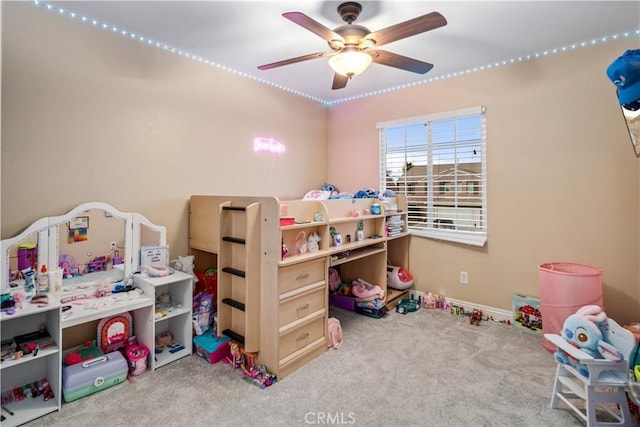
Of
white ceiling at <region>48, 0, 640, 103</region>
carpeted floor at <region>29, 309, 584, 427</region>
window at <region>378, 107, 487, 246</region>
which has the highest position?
white ceiling at <region>48, 0, 640, 103</region>

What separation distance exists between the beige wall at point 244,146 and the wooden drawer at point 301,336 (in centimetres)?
135

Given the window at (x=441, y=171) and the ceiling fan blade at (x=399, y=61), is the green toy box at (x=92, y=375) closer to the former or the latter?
the ceiling fan blade at (x=399, y=61)

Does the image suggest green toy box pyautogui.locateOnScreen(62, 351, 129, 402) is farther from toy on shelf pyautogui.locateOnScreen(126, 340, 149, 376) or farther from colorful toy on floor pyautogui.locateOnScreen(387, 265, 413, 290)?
colorful toy on floor pyautogui.locateOnScreen(387, 265, 413, 290)

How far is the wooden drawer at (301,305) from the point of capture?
220cm

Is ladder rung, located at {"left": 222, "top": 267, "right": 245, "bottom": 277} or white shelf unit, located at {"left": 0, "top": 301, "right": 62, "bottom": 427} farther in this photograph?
ladder rung, located at {"left": 222, "top": 267, "right": 245, "bottom": 277}

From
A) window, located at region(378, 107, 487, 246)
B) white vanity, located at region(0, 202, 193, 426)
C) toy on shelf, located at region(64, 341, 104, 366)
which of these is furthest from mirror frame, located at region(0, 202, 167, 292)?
window, located at region(378, 107, 487, 246)

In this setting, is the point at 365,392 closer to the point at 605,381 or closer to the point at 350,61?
the point at 605,381

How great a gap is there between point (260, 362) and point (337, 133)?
3.06 meters

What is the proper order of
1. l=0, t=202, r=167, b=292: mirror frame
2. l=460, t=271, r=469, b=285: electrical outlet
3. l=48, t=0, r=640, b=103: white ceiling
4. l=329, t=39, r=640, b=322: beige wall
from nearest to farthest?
l=0, t=202, r=167, b=292: mirror frame → l=48, t=0, r=640, b=103: white ceiling → l=329, t=39, r=640, b=322: beige wall → l=460, t=271, r=469, b=285: electrical outlet

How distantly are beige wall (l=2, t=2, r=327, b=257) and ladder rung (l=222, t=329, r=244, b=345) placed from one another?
2.88 ft

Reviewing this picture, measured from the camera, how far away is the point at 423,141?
360cm

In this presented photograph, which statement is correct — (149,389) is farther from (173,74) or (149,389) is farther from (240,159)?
(173,74)

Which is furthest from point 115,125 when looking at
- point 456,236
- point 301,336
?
point 456,236

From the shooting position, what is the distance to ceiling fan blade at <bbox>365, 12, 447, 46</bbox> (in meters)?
1.64
